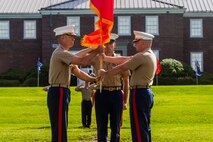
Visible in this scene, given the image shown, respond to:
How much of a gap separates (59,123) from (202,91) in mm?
20964

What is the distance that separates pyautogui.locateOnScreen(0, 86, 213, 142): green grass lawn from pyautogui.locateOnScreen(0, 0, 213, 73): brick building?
53.4 feet

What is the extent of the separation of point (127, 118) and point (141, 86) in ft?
31.6

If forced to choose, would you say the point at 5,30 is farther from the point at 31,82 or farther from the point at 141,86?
the point at 141,86

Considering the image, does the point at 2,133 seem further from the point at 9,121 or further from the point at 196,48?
the point at 196,48

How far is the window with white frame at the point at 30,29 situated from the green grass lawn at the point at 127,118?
1876 centimetres

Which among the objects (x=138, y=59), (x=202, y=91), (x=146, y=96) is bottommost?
(x=202, y=91)

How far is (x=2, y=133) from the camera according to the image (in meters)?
14.3

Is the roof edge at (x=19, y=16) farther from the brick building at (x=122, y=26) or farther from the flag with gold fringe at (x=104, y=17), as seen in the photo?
the flag with gold fringe at (x=104, y=17)

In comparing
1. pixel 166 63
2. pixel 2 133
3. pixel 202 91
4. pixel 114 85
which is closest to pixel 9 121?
pixel 2 133

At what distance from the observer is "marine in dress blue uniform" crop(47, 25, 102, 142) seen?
9445mm

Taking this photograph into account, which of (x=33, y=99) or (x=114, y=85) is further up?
(x=114, y=85)

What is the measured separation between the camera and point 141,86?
9.32m

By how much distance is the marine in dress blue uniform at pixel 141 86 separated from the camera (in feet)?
30.3

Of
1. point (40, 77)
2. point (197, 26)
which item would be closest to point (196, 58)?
point (197, 26)
